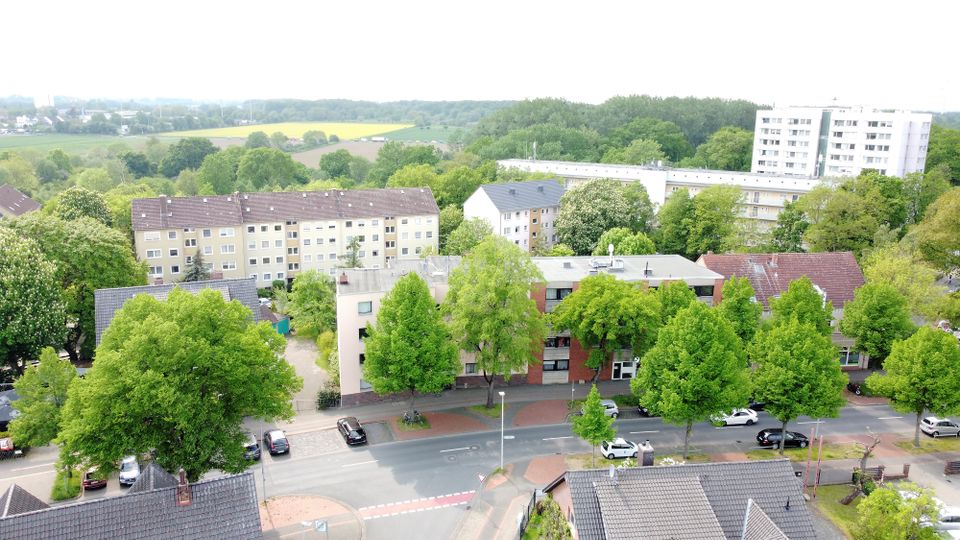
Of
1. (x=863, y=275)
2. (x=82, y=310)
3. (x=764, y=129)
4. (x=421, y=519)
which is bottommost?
(x=421, y=519)

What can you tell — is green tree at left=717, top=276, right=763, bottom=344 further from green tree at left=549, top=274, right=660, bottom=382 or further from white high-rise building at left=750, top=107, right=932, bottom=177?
white high-rise building at left=750, top=107, right=932, bottom=177

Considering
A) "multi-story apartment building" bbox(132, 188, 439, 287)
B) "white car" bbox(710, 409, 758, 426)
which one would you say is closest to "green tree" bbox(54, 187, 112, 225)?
"multi-story apartment building" bbox(132, 188, 439, 287)

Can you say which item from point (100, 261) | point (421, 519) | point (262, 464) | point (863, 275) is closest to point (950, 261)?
point (863, 275)

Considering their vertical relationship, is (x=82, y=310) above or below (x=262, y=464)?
→ above

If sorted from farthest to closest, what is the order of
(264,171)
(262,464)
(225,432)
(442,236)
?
(264,171) < (442,236) < (262,464) < (225,432)

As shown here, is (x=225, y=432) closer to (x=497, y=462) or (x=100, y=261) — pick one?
(x=497, y=462)

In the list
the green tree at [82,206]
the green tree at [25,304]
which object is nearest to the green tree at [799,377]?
the green tree at [25,304]
